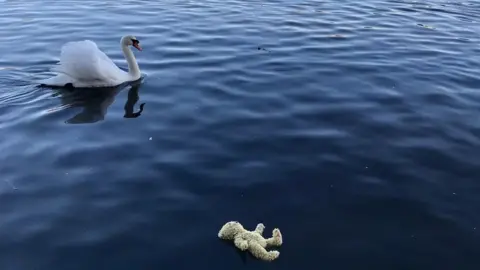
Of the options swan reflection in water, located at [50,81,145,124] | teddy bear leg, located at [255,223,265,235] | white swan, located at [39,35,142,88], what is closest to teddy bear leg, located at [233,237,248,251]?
teddy bear leg, located at [255,223,265,235]

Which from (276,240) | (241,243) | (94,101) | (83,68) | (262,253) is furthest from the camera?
(83,68)

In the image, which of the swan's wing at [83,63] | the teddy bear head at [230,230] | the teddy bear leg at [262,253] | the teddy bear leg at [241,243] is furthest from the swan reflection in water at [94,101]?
the teddy bear leg at [262,253]

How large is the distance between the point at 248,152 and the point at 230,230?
263 centimetres

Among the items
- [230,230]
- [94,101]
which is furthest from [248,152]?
[94,101]

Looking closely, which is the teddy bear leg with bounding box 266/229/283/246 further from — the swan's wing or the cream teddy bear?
the swan's wing

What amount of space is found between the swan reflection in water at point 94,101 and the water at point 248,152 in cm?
5

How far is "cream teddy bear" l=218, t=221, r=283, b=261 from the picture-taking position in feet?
23.9

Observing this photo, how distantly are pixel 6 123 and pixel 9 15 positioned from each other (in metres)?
9.90

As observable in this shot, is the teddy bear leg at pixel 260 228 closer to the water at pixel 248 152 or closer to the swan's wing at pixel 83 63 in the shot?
the water at pixel 248 152

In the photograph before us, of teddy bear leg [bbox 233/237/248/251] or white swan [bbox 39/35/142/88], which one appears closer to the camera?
teddy bear leg [bbox 233/237/248/251]

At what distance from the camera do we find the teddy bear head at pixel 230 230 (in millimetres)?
7586

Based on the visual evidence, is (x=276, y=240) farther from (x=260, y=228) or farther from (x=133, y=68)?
(x=133, y=68)

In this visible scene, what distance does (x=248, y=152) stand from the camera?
10.0 metres

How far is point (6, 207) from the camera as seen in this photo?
8.36 metres
